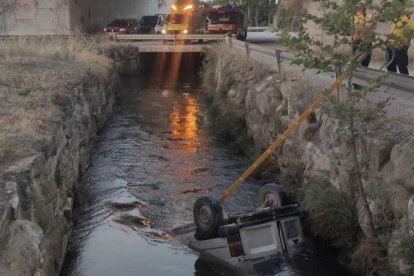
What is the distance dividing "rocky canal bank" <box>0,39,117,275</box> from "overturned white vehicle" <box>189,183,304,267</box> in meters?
2.14

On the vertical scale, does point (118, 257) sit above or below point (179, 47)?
below

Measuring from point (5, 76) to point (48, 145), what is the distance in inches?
235

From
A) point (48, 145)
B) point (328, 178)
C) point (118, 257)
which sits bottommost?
point (118, 257)

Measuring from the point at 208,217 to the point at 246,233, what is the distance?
26.9 inches

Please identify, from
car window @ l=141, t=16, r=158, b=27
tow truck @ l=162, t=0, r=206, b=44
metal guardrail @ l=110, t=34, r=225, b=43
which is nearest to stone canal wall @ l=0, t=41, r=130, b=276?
metal guardrail @ l=110, t=34, r=225, b=43

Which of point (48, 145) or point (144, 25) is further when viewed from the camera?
point (144, 25)

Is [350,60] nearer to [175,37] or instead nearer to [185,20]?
[175,37]

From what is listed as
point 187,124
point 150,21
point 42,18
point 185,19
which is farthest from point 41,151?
point 150,21

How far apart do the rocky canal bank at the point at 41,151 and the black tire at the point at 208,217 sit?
2062 mm

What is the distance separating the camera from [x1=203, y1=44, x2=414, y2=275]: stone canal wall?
6.92m

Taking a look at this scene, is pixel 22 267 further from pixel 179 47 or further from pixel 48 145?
pixel 179 47

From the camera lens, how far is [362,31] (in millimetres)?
7551

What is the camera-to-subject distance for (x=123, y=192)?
1213cm

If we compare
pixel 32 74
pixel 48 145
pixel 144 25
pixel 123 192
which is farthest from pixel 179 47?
pixel 48 145
